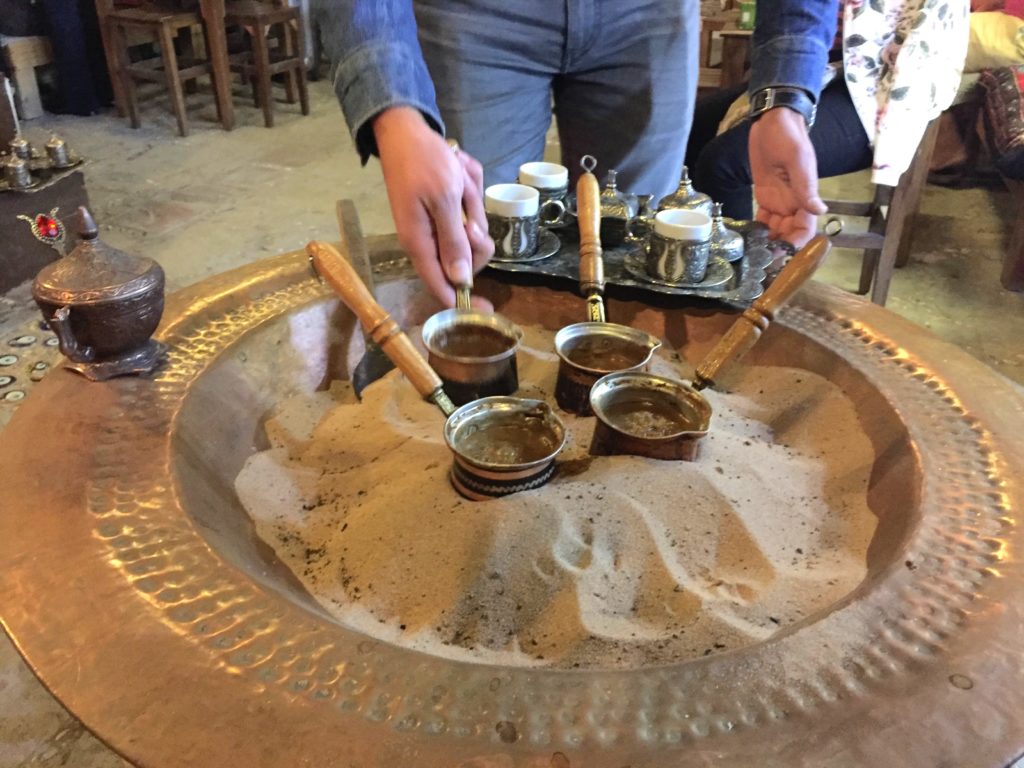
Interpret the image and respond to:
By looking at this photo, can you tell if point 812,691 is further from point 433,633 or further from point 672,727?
point 433,633

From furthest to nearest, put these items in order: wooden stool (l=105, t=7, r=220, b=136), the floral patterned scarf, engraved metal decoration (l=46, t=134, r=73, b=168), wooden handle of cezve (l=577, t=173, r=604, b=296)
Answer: wooden stool (l=105, t=7, r=220, b=136) < engraved metal decoration (l=46, t=134, r=73, b=168) < the floral patterned scarf < wooden handle of cezve (l=577, t=173, r=604, b=296)

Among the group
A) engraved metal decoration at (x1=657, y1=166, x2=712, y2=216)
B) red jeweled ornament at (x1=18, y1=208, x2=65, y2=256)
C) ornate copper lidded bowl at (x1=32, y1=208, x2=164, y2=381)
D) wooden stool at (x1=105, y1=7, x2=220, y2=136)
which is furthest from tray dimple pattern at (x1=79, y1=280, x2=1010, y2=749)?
wooden stool at (x1=105, y1=7, x2=220, y2=136)

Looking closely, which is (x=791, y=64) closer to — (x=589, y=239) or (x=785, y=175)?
(x=785, y=175)

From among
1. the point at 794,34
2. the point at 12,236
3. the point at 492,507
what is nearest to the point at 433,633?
the point at 492,507

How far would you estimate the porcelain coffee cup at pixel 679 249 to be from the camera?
1108 mm

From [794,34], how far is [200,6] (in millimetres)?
3517

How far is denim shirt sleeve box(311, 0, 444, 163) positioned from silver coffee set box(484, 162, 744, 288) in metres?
0.24

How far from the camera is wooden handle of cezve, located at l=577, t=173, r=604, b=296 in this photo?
3.51 feet

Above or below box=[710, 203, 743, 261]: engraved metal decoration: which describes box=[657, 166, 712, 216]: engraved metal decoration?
above

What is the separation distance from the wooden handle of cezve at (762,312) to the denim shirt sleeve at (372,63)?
1.39 ft

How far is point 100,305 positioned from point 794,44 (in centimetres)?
98

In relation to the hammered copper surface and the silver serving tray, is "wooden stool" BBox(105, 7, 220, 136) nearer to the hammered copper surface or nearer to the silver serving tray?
the silver serving tray

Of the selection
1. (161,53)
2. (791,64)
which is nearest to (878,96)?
(791,64)

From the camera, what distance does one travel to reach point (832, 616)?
0.65 meters
